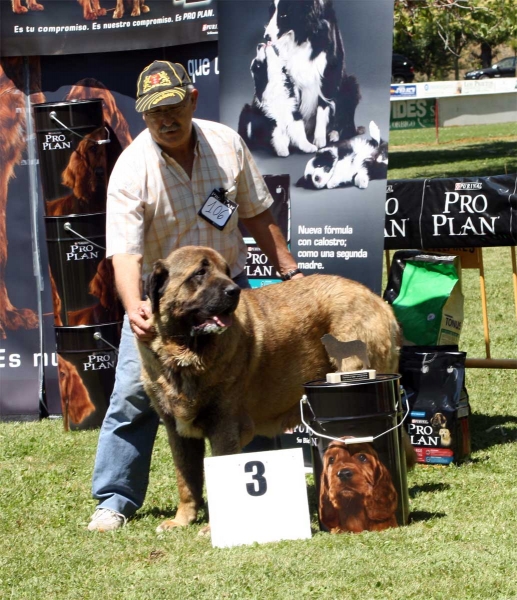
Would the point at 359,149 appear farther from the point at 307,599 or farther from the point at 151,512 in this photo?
the point at 307,599

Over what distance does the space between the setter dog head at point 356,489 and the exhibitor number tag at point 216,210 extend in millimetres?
1322

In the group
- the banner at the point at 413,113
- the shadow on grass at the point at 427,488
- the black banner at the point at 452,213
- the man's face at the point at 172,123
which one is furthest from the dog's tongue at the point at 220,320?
the banner at the point at 413,113

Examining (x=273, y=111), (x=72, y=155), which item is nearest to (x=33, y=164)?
(x=72, y=155)

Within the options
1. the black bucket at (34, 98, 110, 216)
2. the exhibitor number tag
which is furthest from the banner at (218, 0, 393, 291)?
the exhibitor number tag

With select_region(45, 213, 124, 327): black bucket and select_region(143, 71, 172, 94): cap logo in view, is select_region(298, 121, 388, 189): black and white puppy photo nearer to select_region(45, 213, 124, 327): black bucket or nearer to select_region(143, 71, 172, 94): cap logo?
select_region(143, 71, 172, 94): cap logo

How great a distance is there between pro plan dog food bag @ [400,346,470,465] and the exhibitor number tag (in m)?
2.02

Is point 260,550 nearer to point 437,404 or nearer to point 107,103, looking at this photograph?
point 437,404

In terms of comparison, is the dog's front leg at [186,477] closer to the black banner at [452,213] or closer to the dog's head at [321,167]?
the dog's head at [321,167]

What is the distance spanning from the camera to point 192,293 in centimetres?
439

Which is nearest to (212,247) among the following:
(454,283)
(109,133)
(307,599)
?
(307,599)

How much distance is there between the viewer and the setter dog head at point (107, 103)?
25.1 feet

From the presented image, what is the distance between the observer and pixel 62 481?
6.15 m

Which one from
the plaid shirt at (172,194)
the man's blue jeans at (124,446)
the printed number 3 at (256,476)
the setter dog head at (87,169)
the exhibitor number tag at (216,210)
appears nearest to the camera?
the printed number 3 at (256,476)

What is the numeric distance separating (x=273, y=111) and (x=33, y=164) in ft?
7.84
